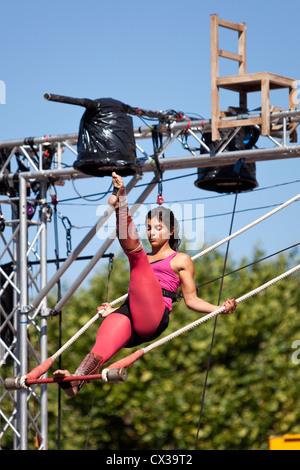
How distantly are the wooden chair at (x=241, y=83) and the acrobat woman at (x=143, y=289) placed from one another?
102 inches

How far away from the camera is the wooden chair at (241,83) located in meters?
8.35

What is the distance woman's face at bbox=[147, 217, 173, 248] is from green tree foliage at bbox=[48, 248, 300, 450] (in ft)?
41.5

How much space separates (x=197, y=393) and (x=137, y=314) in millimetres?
13344

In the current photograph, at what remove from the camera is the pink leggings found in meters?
5.65

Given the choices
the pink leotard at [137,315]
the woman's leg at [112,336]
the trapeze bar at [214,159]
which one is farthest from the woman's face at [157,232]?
the trapeze bar at [214,159]

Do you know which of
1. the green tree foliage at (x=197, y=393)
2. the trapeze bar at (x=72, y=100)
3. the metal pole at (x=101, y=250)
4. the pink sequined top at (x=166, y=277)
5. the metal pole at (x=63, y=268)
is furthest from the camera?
the green tree foliage at (x=197, y=393)

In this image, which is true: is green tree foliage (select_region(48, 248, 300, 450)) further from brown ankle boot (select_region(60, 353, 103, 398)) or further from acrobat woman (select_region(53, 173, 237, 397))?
brown ankle boot (select_region(60, 353, 103, 398))

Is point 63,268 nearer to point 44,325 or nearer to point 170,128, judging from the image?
point 44,325

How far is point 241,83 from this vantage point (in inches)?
333

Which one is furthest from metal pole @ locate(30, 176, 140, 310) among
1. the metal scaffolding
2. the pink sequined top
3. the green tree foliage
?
the green tree foliage

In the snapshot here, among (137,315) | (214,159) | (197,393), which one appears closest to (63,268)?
(214,159)

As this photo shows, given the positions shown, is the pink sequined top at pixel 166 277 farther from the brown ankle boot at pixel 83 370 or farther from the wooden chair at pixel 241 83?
the wooden chair at pixel 241 83
